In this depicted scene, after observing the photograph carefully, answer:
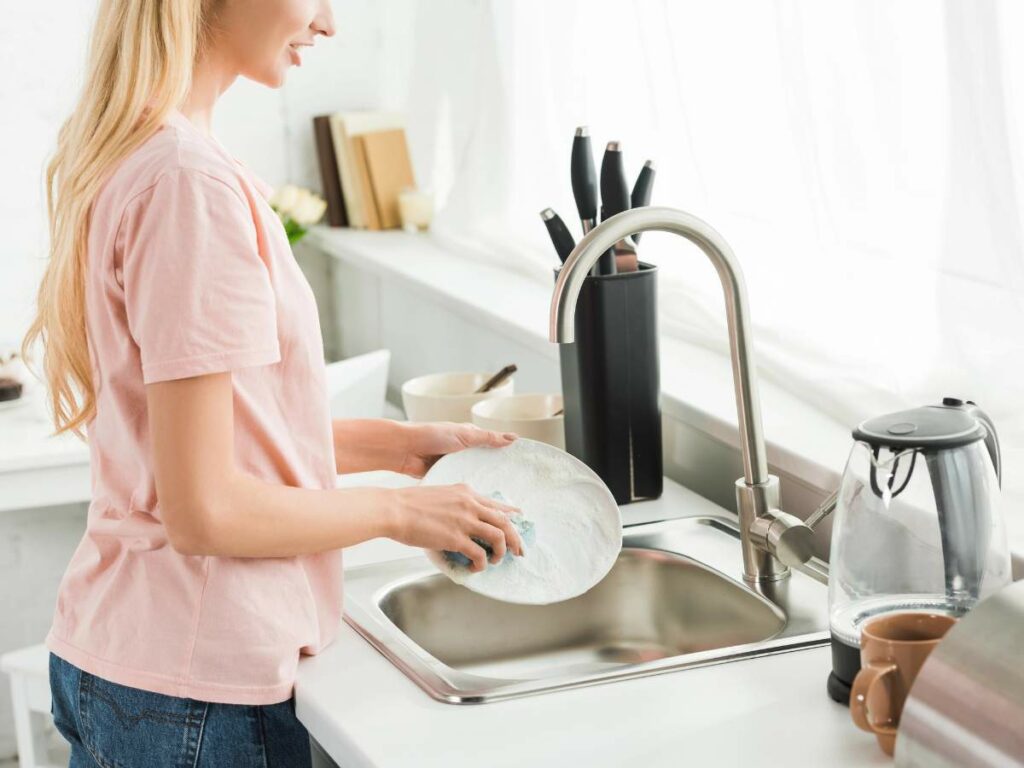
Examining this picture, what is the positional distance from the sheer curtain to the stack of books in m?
0.67

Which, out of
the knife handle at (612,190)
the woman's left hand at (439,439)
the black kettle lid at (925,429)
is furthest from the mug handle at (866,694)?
the knife handle at (612,190)

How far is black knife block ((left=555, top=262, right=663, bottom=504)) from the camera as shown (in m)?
1.49

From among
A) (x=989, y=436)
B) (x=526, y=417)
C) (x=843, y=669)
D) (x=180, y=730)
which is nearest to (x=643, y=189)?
(x=526, y=417)

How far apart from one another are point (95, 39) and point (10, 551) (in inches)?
57.7

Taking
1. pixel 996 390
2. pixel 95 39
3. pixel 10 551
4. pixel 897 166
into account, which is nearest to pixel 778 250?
pixel 897 166

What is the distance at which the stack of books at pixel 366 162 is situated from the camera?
9.68 feet

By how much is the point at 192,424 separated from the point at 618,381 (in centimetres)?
60

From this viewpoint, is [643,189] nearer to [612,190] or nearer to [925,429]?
[612,190]

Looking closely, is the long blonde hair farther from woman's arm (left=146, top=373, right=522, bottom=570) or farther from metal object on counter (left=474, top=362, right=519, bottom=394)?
metal object on counter (left=474, top=362, right=519, bottom=394)

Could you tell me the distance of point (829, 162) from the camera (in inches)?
60.9

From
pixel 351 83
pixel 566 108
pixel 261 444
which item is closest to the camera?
pixel 261 444

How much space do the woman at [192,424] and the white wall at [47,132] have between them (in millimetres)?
1027

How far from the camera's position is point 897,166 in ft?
4.79

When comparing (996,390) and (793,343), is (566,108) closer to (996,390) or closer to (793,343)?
(793,343)
